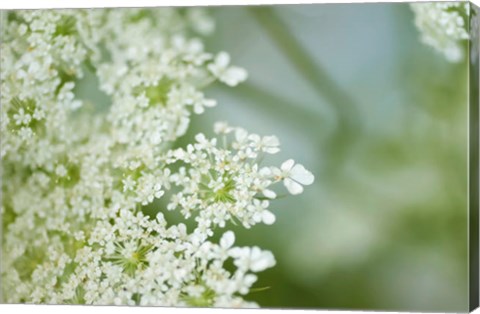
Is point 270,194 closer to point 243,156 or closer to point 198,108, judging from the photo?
point 243,156

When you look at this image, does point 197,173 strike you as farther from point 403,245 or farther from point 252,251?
point 403,245

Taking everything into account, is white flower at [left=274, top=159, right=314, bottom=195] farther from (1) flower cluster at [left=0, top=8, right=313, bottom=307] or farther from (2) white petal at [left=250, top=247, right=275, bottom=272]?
(2) white petal at [left=250, top=247, right=275, bottom=272]

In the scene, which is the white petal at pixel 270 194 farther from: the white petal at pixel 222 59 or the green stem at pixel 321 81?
the white petal at pixel 222 59

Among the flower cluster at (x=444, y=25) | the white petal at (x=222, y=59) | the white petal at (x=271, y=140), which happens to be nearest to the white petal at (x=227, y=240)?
the white petal at (x=271, y=140)

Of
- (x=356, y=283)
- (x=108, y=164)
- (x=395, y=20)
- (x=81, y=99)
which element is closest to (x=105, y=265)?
(x=108, y=164)

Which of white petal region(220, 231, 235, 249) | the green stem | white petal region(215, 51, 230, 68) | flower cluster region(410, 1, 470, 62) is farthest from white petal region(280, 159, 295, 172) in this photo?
flower cluster region(410, 1, 470, 62)
